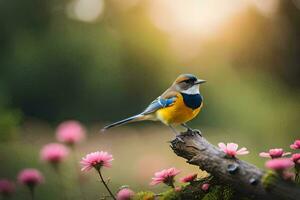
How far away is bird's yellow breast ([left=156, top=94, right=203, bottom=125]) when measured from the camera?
2.13 m

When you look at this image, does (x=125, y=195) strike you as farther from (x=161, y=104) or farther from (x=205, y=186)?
(x=161, y=104)

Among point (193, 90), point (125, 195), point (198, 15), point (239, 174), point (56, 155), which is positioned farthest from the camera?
point (198, 15)

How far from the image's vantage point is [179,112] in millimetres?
2143

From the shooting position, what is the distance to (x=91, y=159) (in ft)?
4.79

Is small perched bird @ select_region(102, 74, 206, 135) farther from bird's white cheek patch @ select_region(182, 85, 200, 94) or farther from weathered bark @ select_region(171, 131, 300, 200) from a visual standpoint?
weathered bark @ select_region(171, 131, 300, 200)

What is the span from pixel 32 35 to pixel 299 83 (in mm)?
4804

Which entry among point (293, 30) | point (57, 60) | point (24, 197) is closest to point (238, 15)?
point (293, 30)

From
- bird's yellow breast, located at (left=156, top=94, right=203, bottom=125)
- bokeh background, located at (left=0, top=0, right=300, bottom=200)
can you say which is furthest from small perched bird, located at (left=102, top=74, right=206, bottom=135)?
bokeh background, located at (left=0, top=0, right=300, bottom=200)

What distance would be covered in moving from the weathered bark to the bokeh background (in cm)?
629

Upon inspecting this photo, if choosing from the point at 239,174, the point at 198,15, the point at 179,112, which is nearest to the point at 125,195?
the point at 239,174

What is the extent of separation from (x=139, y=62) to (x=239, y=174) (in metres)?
9.34

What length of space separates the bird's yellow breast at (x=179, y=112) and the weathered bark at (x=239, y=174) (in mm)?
612

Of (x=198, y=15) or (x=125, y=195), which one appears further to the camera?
(x=198, y=15)

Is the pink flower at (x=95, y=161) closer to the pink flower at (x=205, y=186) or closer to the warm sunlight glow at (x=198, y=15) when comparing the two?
the pink flower at (x=205, y=186)
